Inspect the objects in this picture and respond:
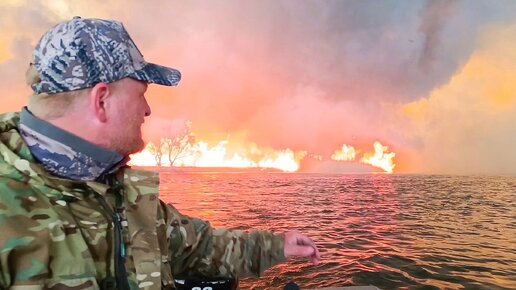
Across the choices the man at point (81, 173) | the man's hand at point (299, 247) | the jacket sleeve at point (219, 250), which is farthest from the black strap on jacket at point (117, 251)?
the man's hand at point (299, 247)

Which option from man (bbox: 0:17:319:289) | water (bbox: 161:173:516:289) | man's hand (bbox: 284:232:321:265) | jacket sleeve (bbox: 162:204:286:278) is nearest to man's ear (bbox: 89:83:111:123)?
man (bbox: 0:17:319:289)

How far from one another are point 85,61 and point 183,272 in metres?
0.68

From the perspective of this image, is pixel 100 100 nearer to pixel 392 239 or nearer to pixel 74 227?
pixel 74 227

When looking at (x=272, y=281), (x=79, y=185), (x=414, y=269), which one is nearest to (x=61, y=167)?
(x=79, y=185)

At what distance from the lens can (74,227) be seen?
0.81 meters

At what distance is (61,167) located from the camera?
2.81 feet

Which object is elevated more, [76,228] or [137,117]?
[137,117]

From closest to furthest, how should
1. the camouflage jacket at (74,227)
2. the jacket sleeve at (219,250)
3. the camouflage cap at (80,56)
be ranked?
the camouflage jacket at (74,227) → the camouflage cap at (80,56) → the jacket sleeve at (219,250)

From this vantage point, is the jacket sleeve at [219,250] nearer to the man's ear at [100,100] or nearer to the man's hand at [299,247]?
the man's hand at [299,247]

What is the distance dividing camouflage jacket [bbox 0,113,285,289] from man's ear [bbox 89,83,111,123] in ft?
0.48

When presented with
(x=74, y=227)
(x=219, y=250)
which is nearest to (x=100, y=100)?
(x=74, y=227)

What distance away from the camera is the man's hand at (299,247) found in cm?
122

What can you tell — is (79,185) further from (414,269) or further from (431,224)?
(431,224)

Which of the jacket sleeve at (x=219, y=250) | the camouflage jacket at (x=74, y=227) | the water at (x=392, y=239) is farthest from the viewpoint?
the water at (x=392, y=239)
